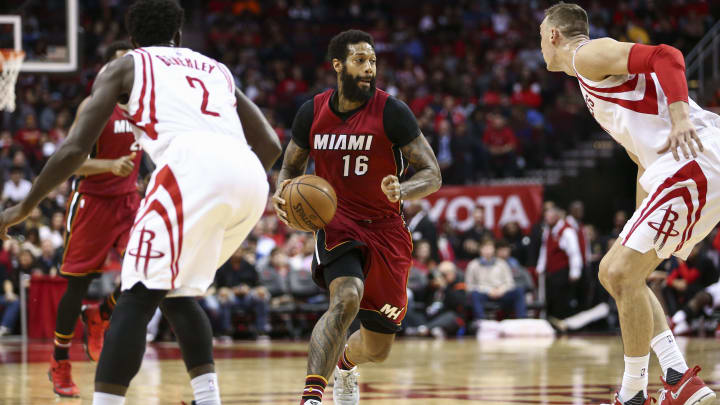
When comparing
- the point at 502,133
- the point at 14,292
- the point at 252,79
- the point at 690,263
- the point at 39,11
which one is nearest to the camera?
the point at 39,11

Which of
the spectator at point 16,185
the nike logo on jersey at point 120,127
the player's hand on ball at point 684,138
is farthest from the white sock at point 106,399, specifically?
the spectator at point 16,185

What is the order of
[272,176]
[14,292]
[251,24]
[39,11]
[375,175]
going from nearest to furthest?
[375,175], [39,11], [14,292], [272,176], [251,24]

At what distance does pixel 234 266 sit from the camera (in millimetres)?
14516

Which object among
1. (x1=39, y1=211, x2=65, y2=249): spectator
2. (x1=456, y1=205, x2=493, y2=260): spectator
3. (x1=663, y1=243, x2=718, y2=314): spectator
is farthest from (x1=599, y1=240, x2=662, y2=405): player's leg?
(x1=456, y1=205, x2=493, y2=260): spectator

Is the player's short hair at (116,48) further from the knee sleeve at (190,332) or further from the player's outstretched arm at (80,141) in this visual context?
the knee sleeve at (190,332)

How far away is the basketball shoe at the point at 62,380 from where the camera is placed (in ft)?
22.4

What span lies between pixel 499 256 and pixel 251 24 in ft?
35.1

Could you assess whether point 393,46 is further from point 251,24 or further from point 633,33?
point 633,33

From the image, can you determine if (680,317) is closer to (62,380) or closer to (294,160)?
(62,380)

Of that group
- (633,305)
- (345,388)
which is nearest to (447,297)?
(345,388)

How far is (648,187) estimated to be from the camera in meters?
5.40

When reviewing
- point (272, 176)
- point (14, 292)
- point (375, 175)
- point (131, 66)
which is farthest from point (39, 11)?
point (131, 66)

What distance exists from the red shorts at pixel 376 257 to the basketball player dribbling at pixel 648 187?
1.11m

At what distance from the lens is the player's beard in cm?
573
